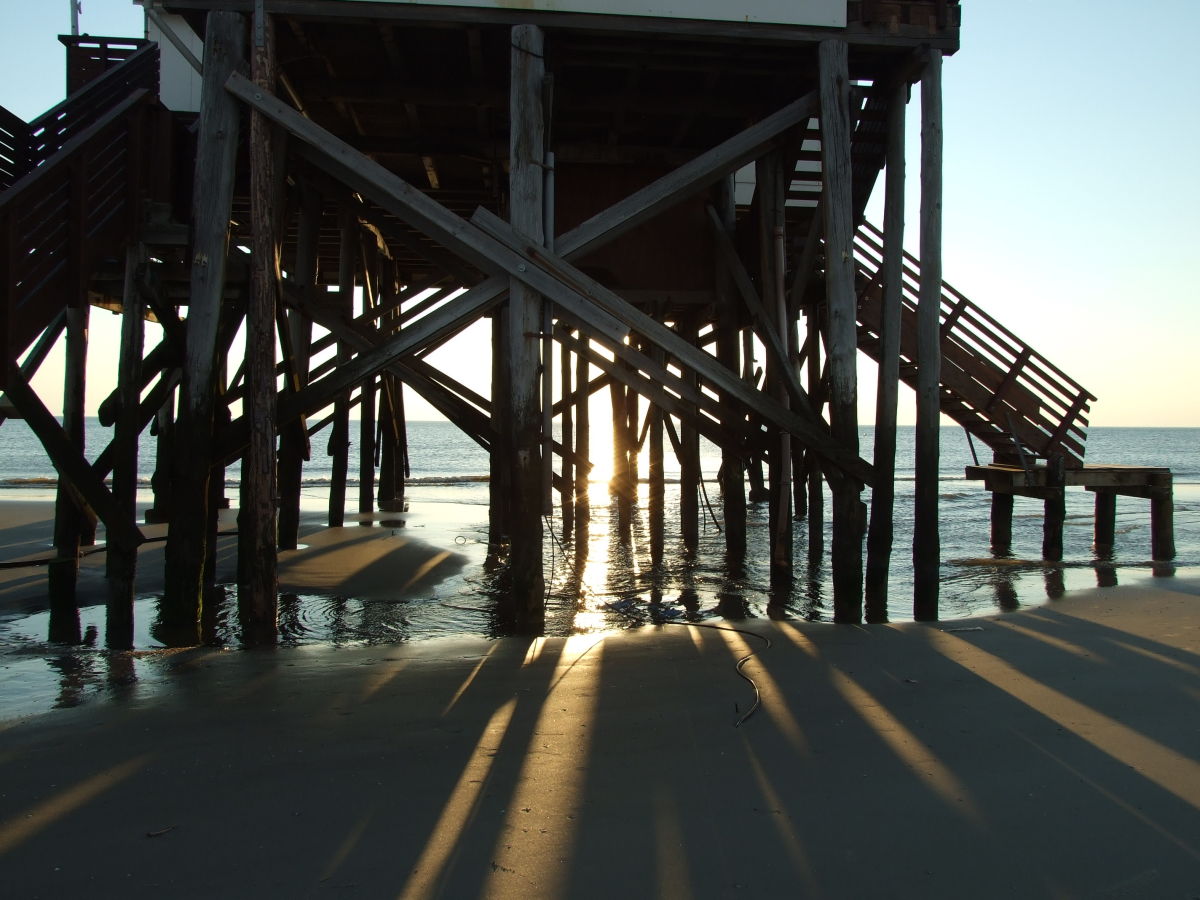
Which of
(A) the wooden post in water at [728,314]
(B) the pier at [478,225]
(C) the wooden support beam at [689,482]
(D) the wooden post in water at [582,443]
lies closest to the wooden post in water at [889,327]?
(B) the pier at [478,225]

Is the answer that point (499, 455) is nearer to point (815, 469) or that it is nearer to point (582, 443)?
point (582, 443)

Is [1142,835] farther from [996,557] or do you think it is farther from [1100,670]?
[996,557]

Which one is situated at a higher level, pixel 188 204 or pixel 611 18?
pixel 611 18

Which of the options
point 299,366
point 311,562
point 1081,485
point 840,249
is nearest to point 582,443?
point 299,366

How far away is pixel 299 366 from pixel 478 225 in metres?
5.25

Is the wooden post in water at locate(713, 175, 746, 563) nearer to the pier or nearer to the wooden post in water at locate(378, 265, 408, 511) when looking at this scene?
the pier

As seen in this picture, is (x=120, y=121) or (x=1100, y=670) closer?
(x=1100, y=670)

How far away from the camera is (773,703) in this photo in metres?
4.39

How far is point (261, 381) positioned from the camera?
611 cm

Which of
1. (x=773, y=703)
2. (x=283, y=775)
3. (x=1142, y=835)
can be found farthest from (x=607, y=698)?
(x=1142, y=835)

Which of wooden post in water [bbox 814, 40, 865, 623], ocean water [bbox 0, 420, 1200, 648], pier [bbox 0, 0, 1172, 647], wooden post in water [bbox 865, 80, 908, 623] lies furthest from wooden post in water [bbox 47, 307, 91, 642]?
wooden post in water [bbox 865, 80, 908, 623]

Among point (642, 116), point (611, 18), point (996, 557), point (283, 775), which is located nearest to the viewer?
point (283, 775)

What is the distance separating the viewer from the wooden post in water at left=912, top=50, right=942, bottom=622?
23.5 ft

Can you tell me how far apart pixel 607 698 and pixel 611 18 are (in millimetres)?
4531
